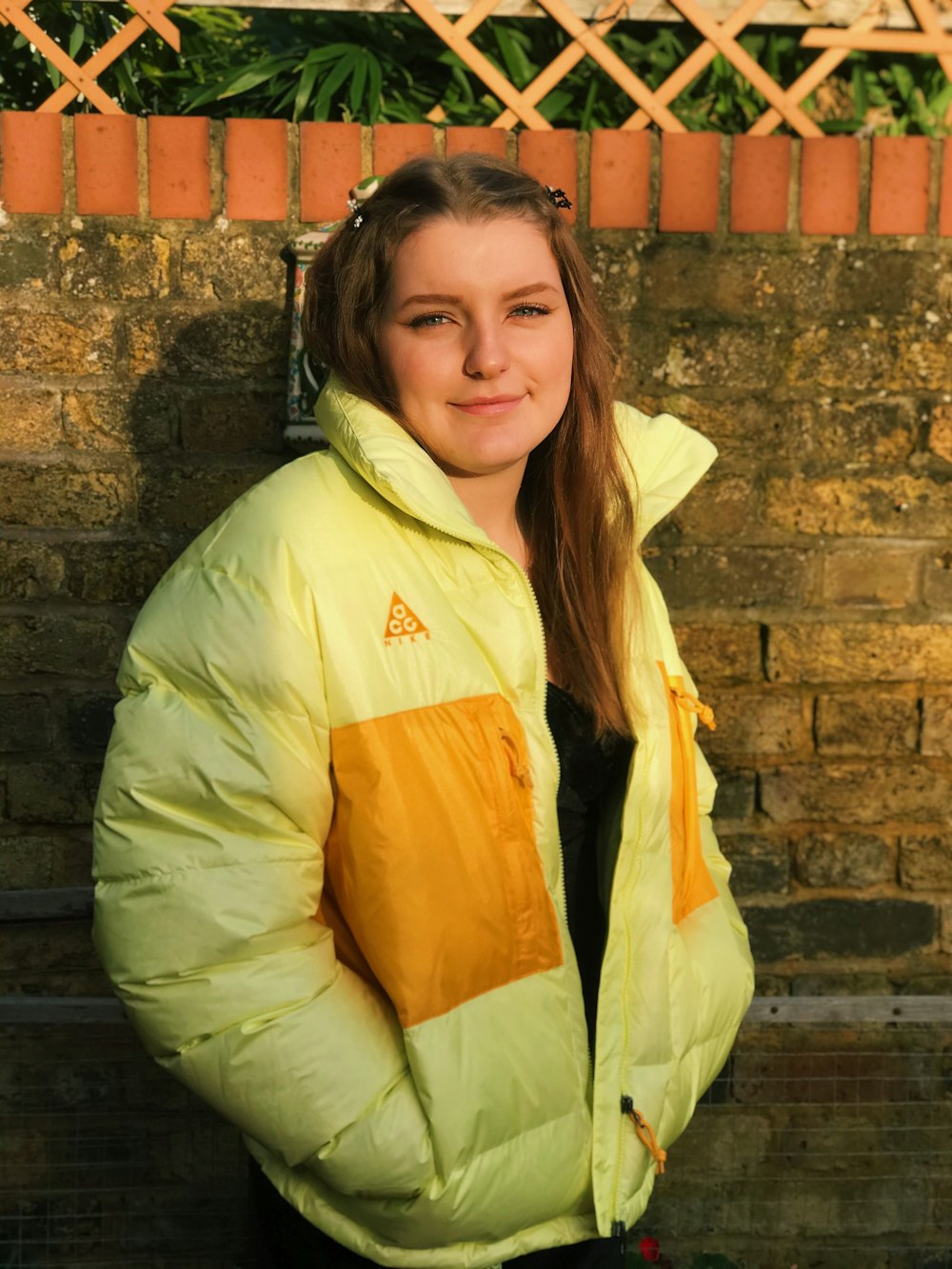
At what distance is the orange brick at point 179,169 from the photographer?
2.92 m

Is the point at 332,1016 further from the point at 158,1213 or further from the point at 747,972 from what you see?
the point at 158,1213

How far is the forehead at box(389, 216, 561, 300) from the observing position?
180cm

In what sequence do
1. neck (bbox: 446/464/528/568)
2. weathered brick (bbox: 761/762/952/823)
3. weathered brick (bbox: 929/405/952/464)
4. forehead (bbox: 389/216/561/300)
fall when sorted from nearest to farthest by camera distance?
1. forehead (bbox: 389/216/561/300)
2. neck (bbox: 446/464/528/568)
3. weathered brick (bbox: 929/405/952/464)
4. weathered brick (bbox: 761/762/952/823)

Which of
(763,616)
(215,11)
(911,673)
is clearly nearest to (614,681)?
(763,616)

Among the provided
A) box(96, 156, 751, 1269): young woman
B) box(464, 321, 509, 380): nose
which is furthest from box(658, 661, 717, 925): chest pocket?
box(464, 321, 509, 380): nose

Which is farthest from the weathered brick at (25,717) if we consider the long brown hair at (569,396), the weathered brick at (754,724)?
the weathered brick at (754,724)

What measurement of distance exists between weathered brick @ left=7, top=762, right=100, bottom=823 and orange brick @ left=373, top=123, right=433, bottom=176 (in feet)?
5.14

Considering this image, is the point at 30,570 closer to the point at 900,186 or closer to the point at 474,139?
the point at 474,139

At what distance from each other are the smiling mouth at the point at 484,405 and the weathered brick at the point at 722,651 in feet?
4.69

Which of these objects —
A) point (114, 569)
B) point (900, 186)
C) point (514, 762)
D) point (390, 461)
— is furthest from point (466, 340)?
point (900, 186)

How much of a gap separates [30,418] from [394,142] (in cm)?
105

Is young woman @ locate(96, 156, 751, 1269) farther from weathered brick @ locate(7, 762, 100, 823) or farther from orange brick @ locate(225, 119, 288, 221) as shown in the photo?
weathered brick @ locate(7, 762, 100, 823)

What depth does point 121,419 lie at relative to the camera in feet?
9.80

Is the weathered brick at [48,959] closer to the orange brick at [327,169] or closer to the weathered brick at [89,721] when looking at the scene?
the weathered brick at [89,721]
